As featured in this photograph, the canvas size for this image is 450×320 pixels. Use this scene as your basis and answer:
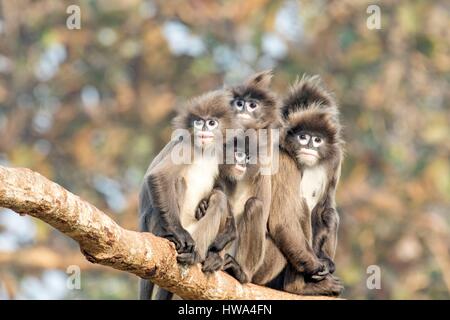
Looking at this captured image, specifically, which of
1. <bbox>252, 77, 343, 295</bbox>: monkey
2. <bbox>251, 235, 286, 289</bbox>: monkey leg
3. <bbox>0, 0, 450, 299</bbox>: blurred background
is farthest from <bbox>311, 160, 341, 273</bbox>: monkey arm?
<bbox>0, 0, 450, 299</bbox>: blurred background

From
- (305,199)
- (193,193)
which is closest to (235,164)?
(193,193)

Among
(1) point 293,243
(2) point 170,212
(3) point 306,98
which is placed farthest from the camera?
(3) point 306,98

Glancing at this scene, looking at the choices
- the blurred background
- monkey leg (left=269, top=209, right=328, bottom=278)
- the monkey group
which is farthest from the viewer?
the blurred background

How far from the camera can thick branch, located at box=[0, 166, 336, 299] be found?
5.00 m

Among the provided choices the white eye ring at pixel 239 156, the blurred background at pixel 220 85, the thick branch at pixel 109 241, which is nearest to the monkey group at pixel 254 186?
the white eye ring at pixel 239 156

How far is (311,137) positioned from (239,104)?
654 mm

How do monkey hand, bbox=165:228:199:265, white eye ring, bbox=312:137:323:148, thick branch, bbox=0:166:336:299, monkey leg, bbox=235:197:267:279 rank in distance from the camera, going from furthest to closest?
1. white eye ring, bbox=312:137:323:148
2. monkey leg, bbox=235:197:267:279
3. monkey hand, bbox=165:228:199:265
4. thick branch, bbox=0:166:336:299

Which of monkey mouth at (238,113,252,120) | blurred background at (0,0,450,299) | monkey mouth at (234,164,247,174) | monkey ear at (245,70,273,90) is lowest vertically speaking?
monkey mouth at (234,164,247,174)

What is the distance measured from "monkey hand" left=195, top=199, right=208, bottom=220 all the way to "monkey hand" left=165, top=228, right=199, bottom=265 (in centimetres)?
55

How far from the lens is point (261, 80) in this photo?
796 centimetres

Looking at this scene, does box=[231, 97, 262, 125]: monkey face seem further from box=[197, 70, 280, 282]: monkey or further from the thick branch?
the thick branch

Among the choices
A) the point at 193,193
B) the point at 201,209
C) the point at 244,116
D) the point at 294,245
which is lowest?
the point at 294,245

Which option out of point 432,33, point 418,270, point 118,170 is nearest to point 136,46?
point 118,170

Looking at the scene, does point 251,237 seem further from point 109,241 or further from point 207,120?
point 109,241
